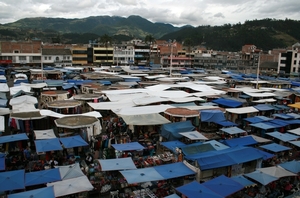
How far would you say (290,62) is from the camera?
57.4 metres

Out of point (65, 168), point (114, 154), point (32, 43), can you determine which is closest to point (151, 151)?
point (114, 154)

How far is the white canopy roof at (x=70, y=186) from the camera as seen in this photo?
7.96m

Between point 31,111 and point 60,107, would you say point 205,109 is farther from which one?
point 31,111

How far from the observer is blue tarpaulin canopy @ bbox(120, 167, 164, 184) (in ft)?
28.6

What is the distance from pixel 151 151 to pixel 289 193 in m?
6.01

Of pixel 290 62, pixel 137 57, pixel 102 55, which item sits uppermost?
pixel 102 55

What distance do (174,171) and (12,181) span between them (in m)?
5.33

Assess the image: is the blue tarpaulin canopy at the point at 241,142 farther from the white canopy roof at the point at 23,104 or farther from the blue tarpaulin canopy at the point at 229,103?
the white canopy roof at the point at 23,104

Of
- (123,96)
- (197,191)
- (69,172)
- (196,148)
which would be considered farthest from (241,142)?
(123,96)

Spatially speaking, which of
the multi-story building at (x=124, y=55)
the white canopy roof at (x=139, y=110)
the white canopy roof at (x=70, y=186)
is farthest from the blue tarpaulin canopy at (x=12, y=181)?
the multi-story building at (x=124, y=55)

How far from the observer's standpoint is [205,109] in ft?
57.7

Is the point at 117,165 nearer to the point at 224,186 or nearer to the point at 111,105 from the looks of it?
the point at 224,186

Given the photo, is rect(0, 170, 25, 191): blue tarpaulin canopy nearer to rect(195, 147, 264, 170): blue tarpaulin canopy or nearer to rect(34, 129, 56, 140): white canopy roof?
rect(34, 129, 56, 140): white canopy roof

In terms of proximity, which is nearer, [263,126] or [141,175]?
[141,175]
